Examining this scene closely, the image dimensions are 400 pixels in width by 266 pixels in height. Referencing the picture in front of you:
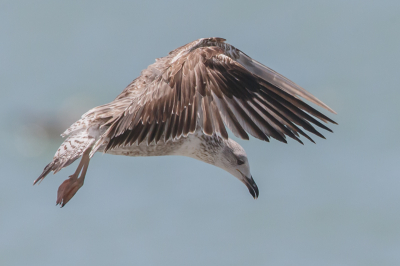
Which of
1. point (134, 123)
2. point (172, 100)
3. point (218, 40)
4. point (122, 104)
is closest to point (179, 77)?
point (172, 100)

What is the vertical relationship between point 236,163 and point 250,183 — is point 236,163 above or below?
above

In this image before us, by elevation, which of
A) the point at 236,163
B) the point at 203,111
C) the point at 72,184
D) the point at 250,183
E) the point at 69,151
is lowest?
the point at 72,184

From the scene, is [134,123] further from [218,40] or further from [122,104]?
[218,40]

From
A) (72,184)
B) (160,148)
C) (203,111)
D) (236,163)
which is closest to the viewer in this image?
(203,111)

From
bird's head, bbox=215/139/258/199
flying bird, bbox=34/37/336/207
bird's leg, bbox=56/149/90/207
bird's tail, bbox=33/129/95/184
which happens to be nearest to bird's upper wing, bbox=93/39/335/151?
flying bird, bbox=34/37/336/207

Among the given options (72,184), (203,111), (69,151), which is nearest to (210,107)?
(203,111)

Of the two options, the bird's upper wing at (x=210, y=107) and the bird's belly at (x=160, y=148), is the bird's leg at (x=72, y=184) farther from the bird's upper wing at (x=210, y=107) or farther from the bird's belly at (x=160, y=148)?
the bird's upper wing at (x=210, y=107)

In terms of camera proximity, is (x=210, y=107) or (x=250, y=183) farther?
(x=250, y=183)

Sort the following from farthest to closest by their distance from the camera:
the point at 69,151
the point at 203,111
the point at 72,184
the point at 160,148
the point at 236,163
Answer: the point at 236,163 → the point at 72,184 → the point at 160,148 → the point at 69,151 → the point at 203,111

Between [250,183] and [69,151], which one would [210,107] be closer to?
[69,151]
